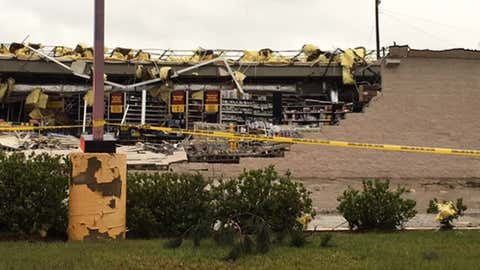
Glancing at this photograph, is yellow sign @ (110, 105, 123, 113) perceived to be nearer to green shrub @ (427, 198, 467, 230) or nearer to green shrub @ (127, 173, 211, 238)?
green shrub @ (127, 173, 211, 238)

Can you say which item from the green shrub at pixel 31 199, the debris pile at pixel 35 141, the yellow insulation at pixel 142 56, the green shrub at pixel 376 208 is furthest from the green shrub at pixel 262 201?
the yellow insulation at pixel 142 56

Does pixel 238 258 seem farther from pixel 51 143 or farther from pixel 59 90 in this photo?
pixel 59 90

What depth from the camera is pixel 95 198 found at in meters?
7.37

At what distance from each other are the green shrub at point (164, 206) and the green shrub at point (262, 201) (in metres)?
0.24

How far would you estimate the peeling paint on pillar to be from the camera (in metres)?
7.36

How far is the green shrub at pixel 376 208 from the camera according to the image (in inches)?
348

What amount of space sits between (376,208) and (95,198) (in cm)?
407

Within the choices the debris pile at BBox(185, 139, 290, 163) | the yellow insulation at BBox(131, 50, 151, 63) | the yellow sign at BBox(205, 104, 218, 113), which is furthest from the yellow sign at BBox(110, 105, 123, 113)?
the debris pile at BBox(185, 139, 290, 163)

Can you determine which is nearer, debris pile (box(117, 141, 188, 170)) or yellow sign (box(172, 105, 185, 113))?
debris pile (box(117, 141, 188, 170))

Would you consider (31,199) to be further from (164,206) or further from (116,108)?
(116,108)

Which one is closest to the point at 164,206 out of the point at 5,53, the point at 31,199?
the point at 31,199

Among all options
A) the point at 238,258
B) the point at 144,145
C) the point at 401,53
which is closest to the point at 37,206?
the point at 238,258

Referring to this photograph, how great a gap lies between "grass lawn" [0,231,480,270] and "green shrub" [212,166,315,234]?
67 centimetres

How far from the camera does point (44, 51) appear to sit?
23.3 m
